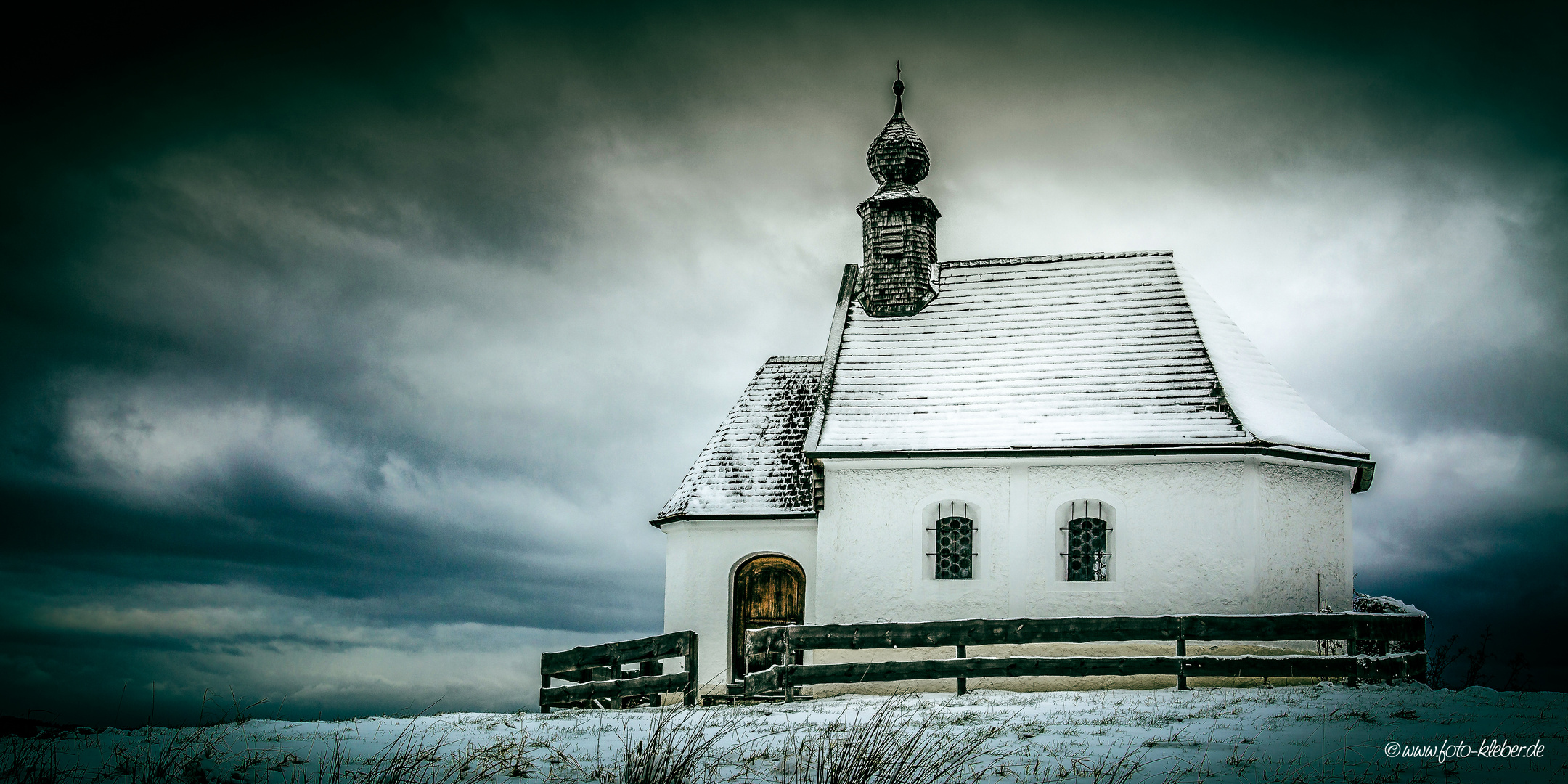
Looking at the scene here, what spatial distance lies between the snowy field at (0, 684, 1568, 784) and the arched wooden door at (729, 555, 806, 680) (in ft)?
24.7

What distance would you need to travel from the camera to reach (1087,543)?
16672mm

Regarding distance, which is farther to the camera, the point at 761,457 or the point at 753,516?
the point at 761,457

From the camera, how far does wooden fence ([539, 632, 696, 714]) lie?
13.7 metres

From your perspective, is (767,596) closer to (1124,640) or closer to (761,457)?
(761,457)

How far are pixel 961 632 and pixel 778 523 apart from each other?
21.0ft

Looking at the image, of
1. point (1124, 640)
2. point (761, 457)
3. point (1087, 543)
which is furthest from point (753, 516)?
point (1124, 640)

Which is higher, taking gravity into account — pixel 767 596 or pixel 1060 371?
pixel 1060 371

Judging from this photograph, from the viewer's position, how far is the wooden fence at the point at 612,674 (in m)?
13.7

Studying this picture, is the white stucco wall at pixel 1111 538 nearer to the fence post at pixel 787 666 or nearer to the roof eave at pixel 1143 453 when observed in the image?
the roof eave at pixel 1143 453

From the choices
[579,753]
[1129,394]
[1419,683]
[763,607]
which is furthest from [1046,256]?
[579,753]

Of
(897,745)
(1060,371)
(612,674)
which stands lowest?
(612,674)

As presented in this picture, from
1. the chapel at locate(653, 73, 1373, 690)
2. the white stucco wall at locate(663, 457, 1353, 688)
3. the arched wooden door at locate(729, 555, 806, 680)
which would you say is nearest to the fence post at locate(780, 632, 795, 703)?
the chapel at locate(653, 73, 1373, 690)

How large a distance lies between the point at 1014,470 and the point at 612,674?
724 centimetres

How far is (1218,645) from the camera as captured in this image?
1557cm
